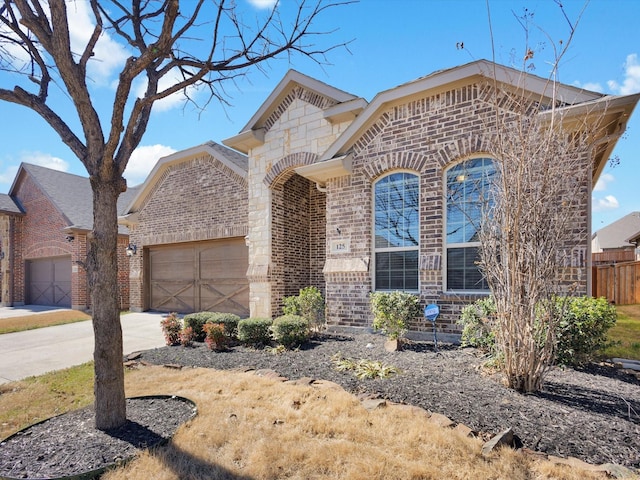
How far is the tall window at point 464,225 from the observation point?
264 inches

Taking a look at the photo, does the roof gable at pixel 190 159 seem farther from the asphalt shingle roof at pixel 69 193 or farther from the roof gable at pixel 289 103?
the asphalt shingle roof at pixel 69 193

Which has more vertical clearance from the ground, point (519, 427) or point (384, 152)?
point (384, 152)

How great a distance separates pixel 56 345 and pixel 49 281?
1167 centimetres

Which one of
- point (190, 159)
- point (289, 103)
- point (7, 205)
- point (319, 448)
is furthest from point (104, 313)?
point (7, 205)

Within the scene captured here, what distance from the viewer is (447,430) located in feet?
10.5

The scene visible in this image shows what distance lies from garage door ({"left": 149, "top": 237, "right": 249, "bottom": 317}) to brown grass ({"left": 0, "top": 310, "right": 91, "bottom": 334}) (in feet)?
8.74

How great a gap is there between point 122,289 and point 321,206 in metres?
10.7

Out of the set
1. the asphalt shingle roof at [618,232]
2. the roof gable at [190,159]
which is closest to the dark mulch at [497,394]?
the roof gable at [190,159]

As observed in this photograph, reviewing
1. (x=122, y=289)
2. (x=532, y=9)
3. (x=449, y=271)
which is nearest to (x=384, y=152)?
(x=449, y=271)

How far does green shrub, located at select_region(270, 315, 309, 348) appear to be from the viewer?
6830 millimetres

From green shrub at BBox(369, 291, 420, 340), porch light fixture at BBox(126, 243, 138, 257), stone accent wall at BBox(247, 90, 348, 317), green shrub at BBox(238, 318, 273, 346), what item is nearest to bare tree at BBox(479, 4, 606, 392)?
green shrub at BBox(369, 291, 420, 340)

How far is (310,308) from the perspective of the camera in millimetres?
8047

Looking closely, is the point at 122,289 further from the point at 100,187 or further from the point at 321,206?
the point at 100,187

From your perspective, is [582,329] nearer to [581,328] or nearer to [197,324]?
[581,328]
